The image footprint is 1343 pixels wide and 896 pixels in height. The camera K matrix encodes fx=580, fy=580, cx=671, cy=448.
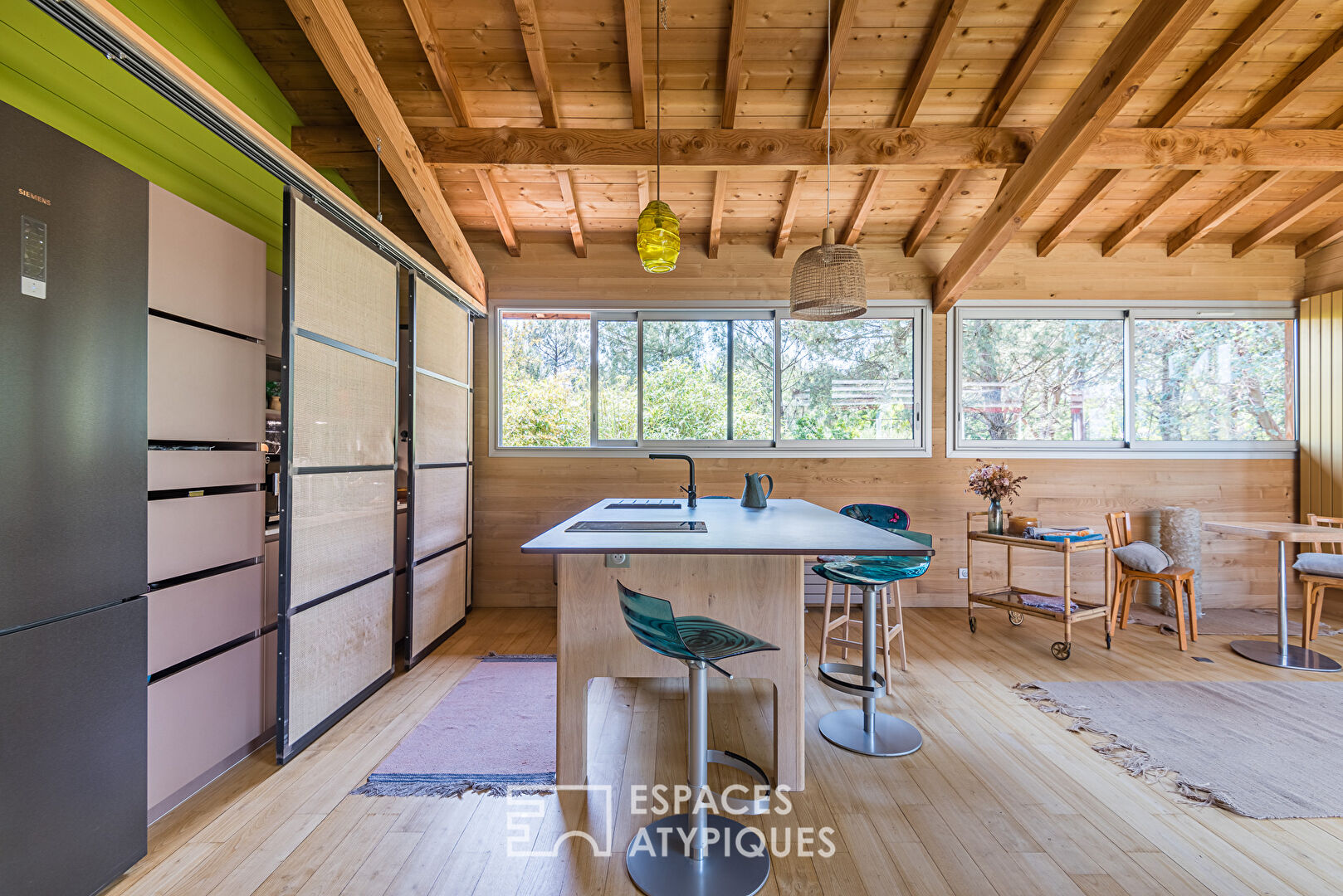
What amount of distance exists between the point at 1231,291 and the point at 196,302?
6.78 m

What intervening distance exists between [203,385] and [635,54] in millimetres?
2498

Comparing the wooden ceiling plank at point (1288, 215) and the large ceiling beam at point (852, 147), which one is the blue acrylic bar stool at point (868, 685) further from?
the wooden ceiling plank at point (1288, 215)

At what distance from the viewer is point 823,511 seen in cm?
292

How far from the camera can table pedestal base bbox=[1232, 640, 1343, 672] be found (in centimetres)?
328

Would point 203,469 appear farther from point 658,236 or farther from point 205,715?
point 658,236

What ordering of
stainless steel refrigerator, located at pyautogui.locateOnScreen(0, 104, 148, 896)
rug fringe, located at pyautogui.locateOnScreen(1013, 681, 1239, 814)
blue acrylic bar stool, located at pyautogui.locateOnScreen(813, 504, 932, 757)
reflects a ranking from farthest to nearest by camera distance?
blue acrylic bar stool, located at pyautogui.locateOnScreen(813, 504, 932, 757) < rug fringe, located at pyautogui.locateOnScreen(1013, 681, 1239, 814) < stainless steel refrigerator, located at pyautogui.locateOnScreen(0, 104, 148, 896)

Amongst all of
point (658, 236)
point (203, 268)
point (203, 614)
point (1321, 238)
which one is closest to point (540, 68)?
point (658, 236)

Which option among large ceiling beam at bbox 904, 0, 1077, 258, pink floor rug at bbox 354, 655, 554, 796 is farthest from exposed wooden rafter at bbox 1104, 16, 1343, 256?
pink floor rug at bbox 354, 655, 554, 796

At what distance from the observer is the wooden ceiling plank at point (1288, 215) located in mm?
3887

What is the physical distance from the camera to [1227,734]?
2.51 metres

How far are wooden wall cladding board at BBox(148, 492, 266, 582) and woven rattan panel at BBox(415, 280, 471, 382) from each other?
136 cm

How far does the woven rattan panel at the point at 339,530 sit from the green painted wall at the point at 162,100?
127 cm

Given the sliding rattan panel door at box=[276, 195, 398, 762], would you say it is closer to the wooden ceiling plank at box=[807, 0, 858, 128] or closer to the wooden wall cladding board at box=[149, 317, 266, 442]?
the wooden wall cladding board at box=[149, 317, 266, 442]

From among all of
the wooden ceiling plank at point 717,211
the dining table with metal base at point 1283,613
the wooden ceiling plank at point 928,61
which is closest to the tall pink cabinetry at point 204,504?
the wooden ceiling plank at point 717,211
